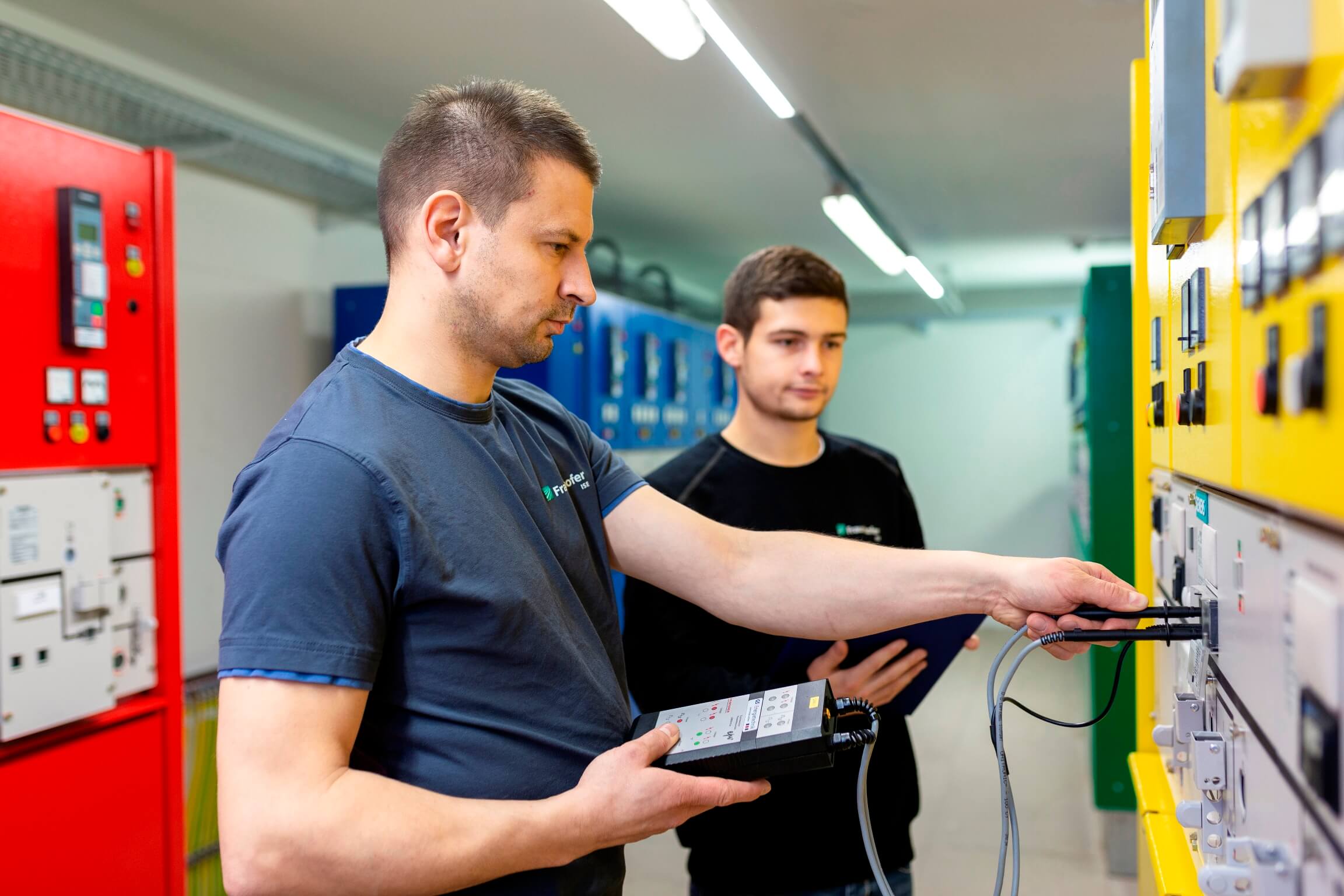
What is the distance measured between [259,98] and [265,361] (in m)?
1.10

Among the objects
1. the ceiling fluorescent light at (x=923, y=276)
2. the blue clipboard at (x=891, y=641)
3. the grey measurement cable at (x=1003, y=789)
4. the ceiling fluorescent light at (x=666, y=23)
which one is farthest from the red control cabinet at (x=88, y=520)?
the ceiling fluorescent light at (x=923, y=276)

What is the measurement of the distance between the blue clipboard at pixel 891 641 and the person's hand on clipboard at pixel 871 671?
0.03 ft

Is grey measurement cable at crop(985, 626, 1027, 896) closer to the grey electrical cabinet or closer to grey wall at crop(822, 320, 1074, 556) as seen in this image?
the grey electrical cabinet

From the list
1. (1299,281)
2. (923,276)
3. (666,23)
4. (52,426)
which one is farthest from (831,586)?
(923,276)

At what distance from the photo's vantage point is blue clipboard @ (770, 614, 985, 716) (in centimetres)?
160

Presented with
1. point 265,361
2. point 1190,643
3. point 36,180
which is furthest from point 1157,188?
point 265,361

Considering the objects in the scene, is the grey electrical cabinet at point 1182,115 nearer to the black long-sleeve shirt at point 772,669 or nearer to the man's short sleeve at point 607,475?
the black long-sleeve shirt at point 772,669

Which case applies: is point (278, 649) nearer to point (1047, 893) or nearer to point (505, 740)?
point (505, 740)

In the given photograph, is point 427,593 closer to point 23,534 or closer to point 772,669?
point 772,669

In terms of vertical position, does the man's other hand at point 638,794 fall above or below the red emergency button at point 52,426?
below

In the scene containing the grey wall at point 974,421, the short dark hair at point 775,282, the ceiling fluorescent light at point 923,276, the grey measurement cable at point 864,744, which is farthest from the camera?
the grey wall at point 974,421

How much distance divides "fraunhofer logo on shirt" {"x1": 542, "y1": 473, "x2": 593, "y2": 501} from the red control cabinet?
157 centimetres

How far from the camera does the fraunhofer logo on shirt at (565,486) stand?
126cm

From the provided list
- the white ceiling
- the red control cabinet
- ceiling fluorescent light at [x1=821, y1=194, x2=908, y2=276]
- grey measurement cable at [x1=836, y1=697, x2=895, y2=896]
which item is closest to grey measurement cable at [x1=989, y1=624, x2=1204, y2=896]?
grey measurement cable at [x1=836, y1=697, x2=895, y2=896]
